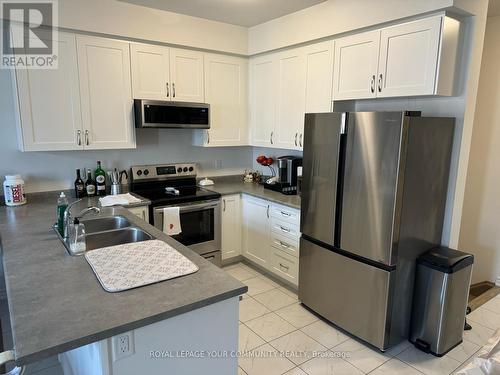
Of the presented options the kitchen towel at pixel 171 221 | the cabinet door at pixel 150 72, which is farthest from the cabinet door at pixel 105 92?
the kitchen towel at pixel 171 221

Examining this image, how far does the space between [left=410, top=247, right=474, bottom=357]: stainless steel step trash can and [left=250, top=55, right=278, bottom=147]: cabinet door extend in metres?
1.95

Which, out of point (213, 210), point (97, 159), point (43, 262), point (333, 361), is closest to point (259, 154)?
point (213, 210)

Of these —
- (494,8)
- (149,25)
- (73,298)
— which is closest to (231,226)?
(149,25)

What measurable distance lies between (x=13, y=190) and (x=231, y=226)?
200 centimetres

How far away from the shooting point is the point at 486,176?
336 centimetres

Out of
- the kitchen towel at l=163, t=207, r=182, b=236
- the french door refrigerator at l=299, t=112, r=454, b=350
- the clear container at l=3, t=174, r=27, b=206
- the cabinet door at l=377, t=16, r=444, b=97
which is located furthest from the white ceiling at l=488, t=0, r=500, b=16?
the clear container at l=3, t=174, r=27, b=206

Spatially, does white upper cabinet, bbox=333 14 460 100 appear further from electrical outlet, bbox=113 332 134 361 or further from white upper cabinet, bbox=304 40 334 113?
electrical outlet, bbox=113 332 134 361

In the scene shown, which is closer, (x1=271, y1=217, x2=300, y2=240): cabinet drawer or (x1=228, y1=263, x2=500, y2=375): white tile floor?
(x1=228, y1=263, x2=500, y2=375): white tile floor

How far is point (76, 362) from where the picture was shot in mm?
1613

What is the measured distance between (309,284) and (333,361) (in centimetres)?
68

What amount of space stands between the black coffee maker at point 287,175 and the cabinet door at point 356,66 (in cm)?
83

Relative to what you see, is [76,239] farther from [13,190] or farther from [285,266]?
[285,266]

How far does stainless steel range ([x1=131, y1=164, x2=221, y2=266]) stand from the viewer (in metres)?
3.20

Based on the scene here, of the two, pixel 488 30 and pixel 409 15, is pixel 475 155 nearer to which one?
pixel 488 30
